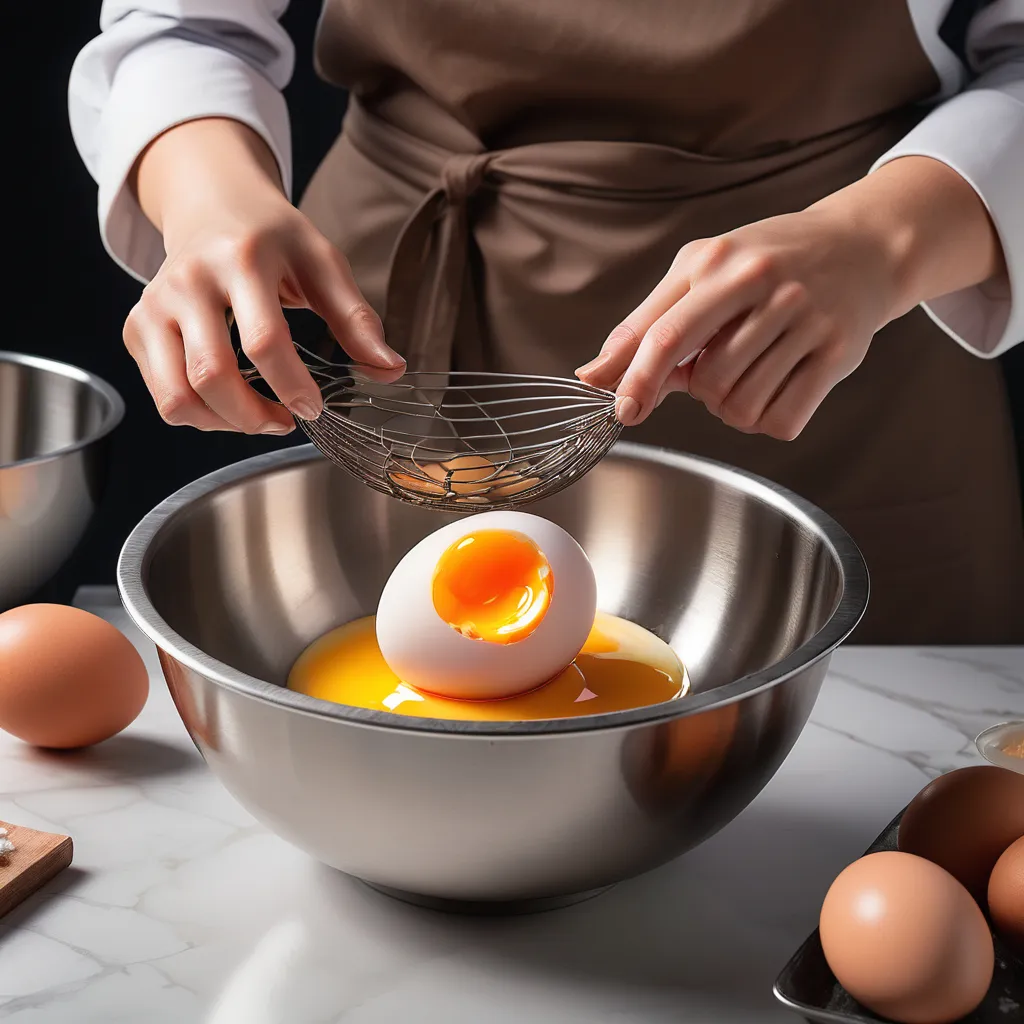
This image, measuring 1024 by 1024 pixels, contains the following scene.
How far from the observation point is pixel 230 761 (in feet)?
2.13

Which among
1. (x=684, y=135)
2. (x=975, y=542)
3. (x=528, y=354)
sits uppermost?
(x=684, y=135)

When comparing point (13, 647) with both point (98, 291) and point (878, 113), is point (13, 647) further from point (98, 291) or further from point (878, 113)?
point (98, 291)

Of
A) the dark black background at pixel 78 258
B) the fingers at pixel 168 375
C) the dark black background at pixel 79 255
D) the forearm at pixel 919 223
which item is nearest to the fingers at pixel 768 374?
the forearm at pixel 919 223

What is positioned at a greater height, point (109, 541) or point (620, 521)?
point (620, 521)

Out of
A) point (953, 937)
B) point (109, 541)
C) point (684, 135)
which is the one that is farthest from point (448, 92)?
point (109, 541)

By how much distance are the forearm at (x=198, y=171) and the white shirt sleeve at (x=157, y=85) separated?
0.01m

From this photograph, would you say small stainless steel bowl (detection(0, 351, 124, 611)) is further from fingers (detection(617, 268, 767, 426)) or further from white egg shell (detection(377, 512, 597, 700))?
fingers (detection(617, 268, 767, 426))

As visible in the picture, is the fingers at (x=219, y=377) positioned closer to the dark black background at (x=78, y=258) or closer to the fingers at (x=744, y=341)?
the fingers at (x=744, y=341)

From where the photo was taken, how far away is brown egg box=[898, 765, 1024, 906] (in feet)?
2.16

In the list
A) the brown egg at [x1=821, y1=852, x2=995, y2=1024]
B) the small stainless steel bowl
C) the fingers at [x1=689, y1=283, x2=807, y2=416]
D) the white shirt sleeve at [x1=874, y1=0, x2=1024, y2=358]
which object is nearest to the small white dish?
the brown egg at [x1=821, y1=852, x2=995, y2=1024]

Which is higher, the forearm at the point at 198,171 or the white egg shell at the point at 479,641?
the forearm at the point at 198,171

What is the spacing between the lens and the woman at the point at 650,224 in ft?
2.59

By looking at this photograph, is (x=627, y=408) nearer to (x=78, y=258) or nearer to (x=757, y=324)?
(x=757, y=324)

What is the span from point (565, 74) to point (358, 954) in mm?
751
